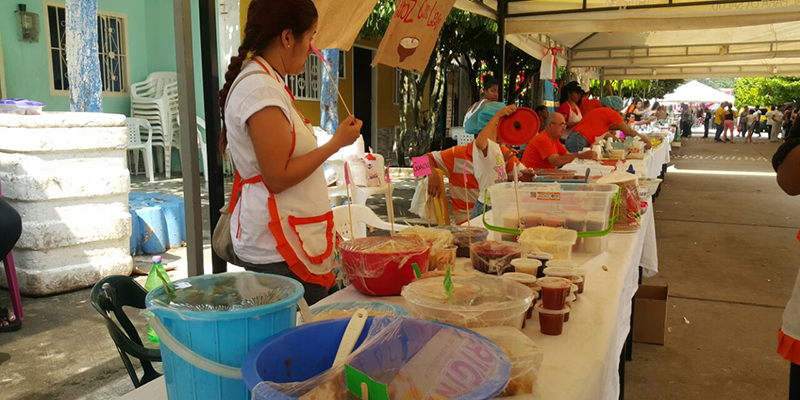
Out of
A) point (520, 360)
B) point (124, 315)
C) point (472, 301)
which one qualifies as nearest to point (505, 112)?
point (472, 301)

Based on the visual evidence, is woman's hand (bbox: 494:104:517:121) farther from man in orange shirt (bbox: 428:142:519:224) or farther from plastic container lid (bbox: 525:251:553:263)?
plastic container lid (bbox: 525:251:553:263)

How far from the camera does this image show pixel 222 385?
2.97ft

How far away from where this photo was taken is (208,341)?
88 cm

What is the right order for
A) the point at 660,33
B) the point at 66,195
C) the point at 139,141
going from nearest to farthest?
the point at 66,195 < the point at 139,141 < the point at 660,33

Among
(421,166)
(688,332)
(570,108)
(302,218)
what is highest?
(570,108)

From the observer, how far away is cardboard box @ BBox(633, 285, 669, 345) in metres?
3.62

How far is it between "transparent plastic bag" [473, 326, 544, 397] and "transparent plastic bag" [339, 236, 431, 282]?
0.51 m

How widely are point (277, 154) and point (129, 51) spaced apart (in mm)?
9824

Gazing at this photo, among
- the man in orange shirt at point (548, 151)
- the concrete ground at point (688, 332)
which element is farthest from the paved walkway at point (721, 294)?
the man in orange shirt at point (548, 151)

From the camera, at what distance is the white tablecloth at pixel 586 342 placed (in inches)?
47.4

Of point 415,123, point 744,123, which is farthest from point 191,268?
point 744,123

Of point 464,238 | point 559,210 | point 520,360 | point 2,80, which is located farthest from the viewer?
point 2,80

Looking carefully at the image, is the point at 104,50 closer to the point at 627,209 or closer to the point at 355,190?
the point at 355,190

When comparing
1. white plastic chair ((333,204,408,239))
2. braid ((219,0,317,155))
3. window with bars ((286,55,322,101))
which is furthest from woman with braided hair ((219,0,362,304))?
window with bars ((286,55,322,101))
